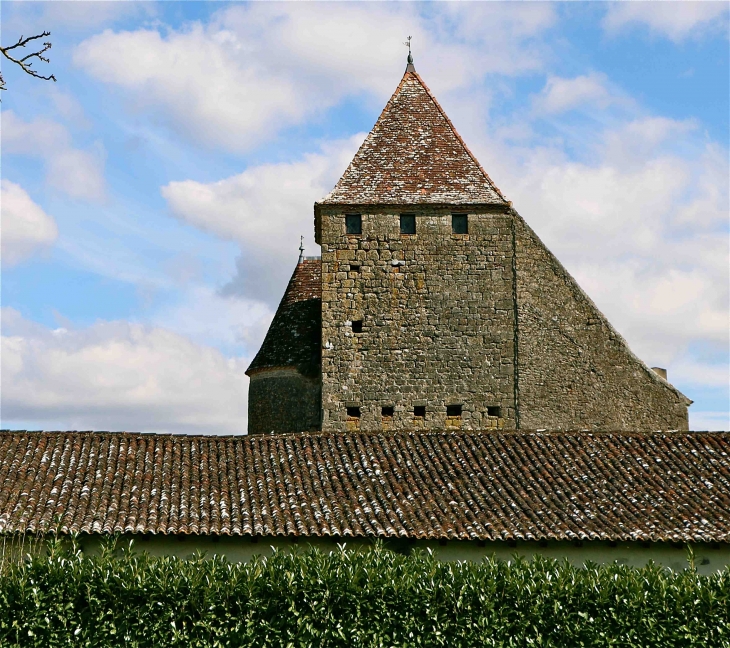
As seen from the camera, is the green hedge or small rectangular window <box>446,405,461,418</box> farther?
small rectangular window <box>446,405,461,418</box>

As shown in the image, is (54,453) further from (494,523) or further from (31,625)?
(494,523)

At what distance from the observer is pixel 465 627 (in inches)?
501

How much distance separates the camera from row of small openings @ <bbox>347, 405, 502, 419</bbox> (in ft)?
84.4

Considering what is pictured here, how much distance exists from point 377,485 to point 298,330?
988 centimetres

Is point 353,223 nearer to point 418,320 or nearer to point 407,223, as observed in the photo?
point 407,223

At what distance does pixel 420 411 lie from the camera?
1016 inches

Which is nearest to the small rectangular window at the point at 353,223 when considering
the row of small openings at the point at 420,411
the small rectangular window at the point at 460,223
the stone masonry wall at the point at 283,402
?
the small rectangular window at the point at 460,223

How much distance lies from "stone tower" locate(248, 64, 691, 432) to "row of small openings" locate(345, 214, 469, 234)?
0.03 meters

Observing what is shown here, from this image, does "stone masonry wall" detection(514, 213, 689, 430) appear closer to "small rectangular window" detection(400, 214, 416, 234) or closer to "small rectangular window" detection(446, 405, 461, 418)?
"small rectangular window" detection(446, 405, 461, 418)

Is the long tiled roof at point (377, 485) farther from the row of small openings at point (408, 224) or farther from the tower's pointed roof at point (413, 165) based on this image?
the tower's pointed roof at point (413, 165)

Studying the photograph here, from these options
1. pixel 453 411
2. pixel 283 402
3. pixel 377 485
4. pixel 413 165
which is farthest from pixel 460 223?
pixel 377 485

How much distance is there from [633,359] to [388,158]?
8.57 meters

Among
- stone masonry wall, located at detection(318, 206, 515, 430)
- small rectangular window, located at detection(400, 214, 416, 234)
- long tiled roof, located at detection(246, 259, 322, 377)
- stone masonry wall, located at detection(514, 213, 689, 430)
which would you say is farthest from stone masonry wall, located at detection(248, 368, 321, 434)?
stone masonry wall, located at detection(514, 213, 689, 430)

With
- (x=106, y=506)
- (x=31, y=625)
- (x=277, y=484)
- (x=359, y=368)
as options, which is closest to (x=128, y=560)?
(x=31, y=625)
